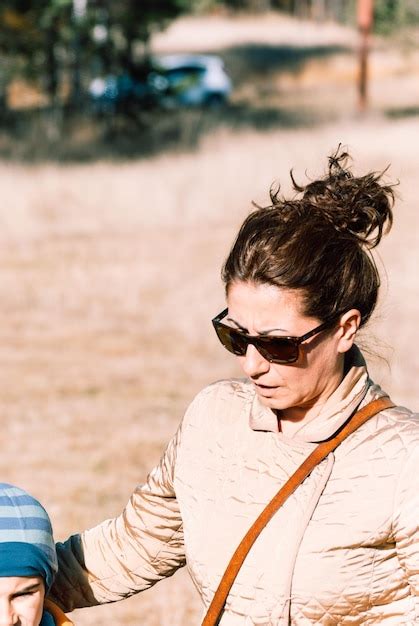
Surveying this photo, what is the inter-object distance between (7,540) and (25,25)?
1025 inches

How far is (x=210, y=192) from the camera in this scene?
19.2 meters

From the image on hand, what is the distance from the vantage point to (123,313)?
12.3 meters

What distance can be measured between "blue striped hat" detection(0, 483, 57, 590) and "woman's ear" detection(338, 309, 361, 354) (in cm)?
69

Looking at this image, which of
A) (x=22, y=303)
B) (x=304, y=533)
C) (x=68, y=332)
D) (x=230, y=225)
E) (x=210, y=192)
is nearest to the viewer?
(x=304, y=533)

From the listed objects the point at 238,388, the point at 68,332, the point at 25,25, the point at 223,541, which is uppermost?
the point at 25,25

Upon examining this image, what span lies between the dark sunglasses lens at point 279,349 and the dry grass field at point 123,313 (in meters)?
0.48

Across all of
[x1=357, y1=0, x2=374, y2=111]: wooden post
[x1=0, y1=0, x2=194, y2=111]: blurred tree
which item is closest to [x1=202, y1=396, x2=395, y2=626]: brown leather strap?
[x1=0, y1=0, x2=194, y2=111]: blurred tree

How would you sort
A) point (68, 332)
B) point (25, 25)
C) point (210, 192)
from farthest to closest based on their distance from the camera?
point (25, 25) < point (210, 192) < point (68, 332)

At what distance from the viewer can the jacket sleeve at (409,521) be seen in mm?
2266

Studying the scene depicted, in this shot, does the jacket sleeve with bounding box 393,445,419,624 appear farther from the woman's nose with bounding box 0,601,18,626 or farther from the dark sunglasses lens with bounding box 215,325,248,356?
the woman's nose with bounding box 0,601,18,626

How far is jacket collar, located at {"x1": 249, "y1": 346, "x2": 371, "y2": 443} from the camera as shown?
241 centimetres

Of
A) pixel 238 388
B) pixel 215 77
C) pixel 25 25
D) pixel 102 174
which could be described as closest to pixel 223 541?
pixel 238 388

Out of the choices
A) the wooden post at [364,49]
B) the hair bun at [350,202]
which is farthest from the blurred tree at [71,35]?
the hair bun at [350,202]

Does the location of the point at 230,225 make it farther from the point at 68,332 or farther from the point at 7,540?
the point at 7,540
